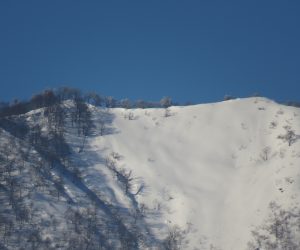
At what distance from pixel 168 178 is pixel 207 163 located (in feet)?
41.8

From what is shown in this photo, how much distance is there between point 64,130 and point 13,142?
18536mm

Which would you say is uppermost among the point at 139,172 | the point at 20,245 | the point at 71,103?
the point at 71,103

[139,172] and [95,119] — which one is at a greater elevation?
[95,119]

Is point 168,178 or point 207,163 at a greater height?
point 207,163

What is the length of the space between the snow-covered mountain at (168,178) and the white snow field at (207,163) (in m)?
A: 0.27

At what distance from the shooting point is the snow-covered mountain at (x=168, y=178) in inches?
4279

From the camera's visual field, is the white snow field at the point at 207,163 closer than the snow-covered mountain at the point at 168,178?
No

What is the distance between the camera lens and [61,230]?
10362 centimetres

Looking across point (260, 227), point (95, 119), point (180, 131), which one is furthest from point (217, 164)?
point (95, 119)

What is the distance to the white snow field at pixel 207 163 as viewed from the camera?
11656 cm

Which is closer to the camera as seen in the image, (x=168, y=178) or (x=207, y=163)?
(x=168, y=178)

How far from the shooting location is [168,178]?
132 meters

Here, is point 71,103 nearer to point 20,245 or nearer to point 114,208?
point 114,208

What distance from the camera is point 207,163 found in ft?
453
